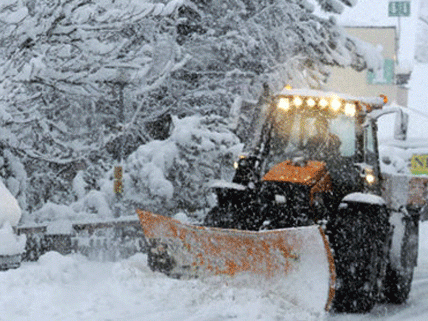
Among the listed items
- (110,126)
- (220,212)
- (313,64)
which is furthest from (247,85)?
(220,212)

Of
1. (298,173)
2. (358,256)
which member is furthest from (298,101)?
(358,256)

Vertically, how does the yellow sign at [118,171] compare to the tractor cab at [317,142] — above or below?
below

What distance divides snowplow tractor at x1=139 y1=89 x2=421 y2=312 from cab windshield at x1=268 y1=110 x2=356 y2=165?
0.01m

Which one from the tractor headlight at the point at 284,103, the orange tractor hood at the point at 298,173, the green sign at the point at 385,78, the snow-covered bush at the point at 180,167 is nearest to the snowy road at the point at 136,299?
the orange tractor hood at the point at 298,173

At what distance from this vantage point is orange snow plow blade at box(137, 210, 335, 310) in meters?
5.82

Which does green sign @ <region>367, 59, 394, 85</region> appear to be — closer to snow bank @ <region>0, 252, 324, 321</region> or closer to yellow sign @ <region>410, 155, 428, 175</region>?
yellow sign @ <region>410, 155, 428, 175</region>

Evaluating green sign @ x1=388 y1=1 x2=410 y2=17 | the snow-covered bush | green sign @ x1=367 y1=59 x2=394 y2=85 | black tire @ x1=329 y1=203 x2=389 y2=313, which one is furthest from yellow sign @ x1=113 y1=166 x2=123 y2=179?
green sign @ x1=388 y1=1 x2=410 y2=17

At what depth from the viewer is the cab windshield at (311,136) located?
24.3 feet

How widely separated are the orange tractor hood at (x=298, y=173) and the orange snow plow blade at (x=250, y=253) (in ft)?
2.80

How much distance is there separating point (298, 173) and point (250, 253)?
1.02 m

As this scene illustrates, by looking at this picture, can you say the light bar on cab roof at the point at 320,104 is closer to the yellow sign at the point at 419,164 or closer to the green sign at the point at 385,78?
the yellow sign at the point at 419,164

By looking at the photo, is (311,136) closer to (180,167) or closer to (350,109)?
(350,109)

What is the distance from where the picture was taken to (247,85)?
13211mm

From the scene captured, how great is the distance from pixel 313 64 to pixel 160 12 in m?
6.18
